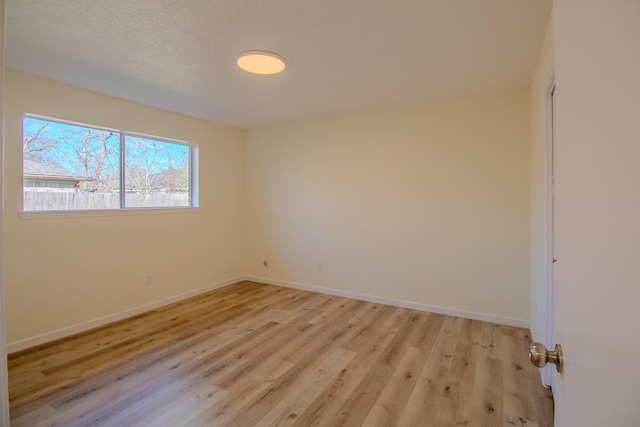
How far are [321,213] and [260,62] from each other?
93.5 inches

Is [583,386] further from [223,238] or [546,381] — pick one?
[223,238]

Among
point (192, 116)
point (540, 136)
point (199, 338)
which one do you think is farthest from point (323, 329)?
point (192, 116)

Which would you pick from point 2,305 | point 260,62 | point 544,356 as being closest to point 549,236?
point 544,356

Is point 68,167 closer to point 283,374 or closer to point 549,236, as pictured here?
point 283,374

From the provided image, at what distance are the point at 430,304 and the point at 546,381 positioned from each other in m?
1.53

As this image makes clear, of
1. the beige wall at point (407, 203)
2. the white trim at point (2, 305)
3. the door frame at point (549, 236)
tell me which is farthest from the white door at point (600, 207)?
the beige wall at point (407, 203)

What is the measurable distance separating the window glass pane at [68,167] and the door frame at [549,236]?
4185 mm

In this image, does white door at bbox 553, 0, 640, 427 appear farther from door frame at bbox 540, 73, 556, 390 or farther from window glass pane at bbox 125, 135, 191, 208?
window glass pane at bbox 125, 135, 191, 208

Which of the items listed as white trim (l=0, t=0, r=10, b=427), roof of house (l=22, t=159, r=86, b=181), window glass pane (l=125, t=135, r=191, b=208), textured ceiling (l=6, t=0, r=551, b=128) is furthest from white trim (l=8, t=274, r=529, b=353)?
textured ceiling (l=6, t=0, r=551, b=128)

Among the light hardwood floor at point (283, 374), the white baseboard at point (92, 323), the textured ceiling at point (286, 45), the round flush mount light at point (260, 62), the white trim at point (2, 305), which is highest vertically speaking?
the textured ceiling at point (286, 45)

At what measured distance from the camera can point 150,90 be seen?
3105 millimetres

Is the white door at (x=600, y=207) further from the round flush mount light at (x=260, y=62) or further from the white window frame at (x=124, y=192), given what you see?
the white window frame at (x=124, y=192)

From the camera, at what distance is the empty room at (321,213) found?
0.62 m

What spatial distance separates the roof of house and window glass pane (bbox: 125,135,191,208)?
0.56 meters
